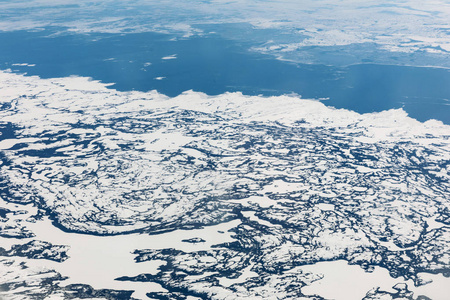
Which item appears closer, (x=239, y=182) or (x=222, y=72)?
(x=239, y=182)

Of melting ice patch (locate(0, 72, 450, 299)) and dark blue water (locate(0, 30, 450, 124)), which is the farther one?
dark blue water (locate(0, 30, 450, 124))

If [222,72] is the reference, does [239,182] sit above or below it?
below

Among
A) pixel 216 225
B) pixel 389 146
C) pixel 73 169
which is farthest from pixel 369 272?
pixel 73 169

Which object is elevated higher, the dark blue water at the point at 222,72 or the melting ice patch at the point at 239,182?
the dark blue water at the point at 222,72

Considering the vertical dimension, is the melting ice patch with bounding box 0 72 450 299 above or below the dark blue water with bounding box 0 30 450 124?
below
